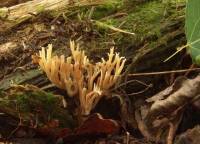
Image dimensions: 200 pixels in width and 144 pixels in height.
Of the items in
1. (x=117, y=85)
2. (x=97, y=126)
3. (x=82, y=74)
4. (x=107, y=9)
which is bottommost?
(x=97, y=126)

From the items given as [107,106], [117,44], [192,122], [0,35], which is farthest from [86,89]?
[0,35]

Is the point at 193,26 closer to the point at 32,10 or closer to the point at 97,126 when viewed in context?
the point at 97,126

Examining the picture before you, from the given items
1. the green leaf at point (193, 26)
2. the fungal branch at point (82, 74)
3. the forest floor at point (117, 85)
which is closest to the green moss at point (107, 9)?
the forest floor at point (117, 85)

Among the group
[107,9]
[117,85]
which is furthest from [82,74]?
[107,9]

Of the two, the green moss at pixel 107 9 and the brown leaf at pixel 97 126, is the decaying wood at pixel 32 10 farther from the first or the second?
the brown leaf at pixel 97 126

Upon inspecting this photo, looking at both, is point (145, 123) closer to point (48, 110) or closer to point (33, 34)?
point (48, 110)

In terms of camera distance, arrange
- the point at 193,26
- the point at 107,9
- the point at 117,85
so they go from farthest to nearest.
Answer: the point at 107,9 < the point at 117,85 < the point at 193,26

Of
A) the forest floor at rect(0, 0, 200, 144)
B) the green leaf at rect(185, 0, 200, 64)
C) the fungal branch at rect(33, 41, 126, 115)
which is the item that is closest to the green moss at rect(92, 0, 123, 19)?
the forest floor at rect(0, 0, 200, 144)
